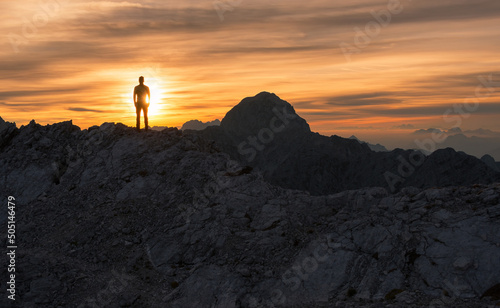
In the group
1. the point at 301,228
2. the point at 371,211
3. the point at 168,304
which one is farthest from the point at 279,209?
the point at 168,304

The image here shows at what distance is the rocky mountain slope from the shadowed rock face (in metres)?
91.2

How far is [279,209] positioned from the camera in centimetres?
2075

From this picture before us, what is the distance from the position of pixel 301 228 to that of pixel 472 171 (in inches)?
3894

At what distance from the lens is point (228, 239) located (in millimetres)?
19297

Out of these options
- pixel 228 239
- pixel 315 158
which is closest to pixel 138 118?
pixel 228 239

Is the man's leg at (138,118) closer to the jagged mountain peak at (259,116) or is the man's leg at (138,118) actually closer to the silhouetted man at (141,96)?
the silhouetted man at (141,96)

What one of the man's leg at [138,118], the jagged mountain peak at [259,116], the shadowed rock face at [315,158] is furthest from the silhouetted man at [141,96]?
the jagged mountain peak at [259,116]

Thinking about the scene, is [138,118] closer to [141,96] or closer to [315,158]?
[141,96]

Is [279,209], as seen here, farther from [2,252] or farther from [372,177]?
[372,177]

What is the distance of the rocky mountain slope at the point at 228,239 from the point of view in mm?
15898

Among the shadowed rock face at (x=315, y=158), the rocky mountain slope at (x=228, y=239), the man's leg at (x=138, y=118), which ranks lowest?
the rocky mountain slope at (x=228, y=239)

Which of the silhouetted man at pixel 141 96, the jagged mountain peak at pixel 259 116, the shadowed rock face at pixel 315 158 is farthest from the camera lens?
the jagged mountain peak at pixel 259 116

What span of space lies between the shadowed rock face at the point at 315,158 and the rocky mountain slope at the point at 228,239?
3591 inches

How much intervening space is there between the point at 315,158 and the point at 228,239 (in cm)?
12686
